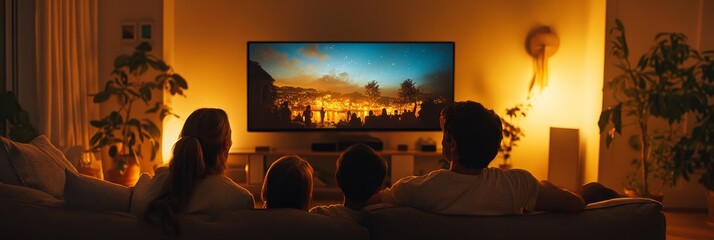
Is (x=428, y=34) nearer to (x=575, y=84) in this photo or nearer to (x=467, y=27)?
(x=467, y=27)

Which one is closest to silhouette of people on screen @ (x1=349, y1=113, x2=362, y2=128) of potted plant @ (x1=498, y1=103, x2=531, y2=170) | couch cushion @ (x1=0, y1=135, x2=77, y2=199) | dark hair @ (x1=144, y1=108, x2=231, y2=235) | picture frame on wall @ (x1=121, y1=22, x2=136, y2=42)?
potted plant @ (x1=498, y1=103, x2=531, y2=170)

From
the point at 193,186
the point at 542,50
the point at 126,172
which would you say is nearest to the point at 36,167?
the point at 193,186

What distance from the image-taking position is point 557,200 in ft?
6.27

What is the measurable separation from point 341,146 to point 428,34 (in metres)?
1.31

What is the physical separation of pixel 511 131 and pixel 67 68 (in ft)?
12.3

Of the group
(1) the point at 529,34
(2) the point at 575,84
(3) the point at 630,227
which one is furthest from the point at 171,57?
(3) the point at 630,227

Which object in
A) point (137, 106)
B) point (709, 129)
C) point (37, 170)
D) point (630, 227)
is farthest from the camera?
point (137, 106)

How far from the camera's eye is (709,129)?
A: 15.9 ft

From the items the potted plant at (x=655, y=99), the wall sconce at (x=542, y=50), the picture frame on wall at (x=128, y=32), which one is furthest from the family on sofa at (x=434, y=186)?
the wall sconce at (x=542, y=50)

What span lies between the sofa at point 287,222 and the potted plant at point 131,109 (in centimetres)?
355

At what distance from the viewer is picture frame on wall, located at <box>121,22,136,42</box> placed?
5.70m

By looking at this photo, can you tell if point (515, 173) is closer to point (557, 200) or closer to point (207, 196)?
point (557, 200)

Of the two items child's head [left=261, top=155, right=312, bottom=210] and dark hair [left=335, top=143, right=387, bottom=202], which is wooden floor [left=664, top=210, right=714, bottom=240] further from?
child's head [left=261, top=155, right=312, bottom=210]

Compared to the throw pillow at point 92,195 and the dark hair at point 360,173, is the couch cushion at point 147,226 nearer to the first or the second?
the throw pillow at point 92,195
